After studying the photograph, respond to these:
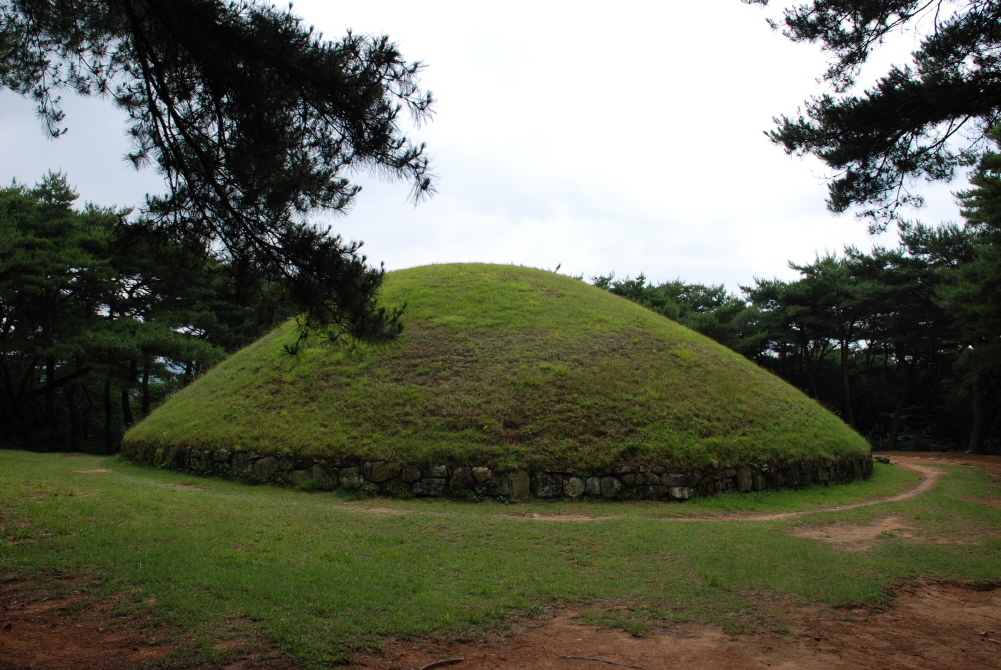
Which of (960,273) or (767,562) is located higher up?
(960,273)

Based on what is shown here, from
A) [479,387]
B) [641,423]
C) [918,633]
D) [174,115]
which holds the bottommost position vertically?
[918,633]

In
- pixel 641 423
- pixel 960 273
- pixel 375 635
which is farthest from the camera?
pixel 960 273

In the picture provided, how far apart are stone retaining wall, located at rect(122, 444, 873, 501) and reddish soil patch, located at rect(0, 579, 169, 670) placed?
5835mm

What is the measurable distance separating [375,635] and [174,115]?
499cm

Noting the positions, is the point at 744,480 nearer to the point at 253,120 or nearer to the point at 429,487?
the point at 429,487

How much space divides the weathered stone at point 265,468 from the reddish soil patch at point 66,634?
6.25m

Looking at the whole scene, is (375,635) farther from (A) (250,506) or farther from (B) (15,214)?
(B) (15,214)

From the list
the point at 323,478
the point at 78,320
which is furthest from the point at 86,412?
the point at 323,478

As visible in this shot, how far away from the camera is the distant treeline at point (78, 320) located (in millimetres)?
19000

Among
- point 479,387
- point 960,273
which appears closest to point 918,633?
point 479,387

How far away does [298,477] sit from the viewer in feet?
34.2

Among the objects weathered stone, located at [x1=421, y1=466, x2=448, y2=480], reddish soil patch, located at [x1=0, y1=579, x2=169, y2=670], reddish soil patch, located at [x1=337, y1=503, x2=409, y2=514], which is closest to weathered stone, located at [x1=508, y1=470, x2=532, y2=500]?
weathered stone, located at [x1=421, y1=466, x2=448, y2=480]

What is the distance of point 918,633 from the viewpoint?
15.1 ft

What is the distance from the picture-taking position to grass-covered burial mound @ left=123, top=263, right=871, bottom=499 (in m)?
10.3
